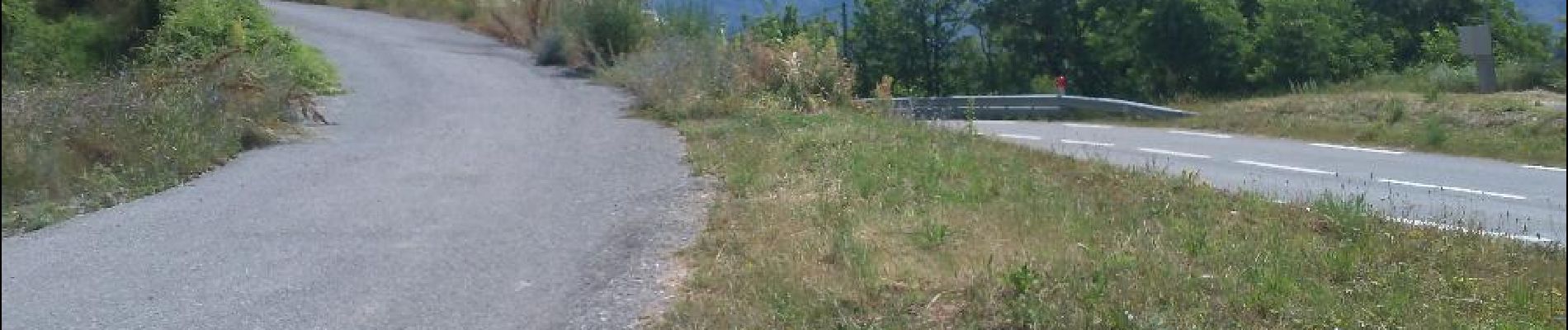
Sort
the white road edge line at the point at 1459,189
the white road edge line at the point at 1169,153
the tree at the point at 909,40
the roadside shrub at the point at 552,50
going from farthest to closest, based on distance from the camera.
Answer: the tree at the point at 909,40, the roadside shrub at the point at 552,50, the white road edge line at the point at 1169,153, the white road edge line at the point at 1459,189

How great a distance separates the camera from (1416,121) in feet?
73.9

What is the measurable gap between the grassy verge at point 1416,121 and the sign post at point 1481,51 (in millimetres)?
590

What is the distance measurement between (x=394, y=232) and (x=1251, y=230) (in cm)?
501

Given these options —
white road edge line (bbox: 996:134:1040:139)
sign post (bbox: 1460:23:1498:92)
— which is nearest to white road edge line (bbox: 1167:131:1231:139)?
white road edge line (bbox: 996:134:1040:139)

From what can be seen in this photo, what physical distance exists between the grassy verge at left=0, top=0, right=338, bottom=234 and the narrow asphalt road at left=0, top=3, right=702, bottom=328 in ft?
0.85

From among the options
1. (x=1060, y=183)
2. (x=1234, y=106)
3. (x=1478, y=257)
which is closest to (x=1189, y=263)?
(x=1478, y=257)

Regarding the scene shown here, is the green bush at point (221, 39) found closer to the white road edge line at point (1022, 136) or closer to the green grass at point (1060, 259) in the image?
the green grass at point (1060, 259)

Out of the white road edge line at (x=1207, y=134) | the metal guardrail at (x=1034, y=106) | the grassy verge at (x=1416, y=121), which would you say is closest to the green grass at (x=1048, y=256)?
the grassy verge at (x=1416, y=121)

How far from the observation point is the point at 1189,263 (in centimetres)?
770

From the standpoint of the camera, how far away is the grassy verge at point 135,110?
8617mm

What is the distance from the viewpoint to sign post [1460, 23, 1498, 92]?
906 inches

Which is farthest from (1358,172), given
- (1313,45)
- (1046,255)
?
(1313,45)

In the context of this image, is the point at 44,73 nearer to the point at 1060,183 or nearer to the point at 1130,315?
the point at 1060,183

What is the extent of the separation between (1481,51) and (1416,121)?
1.94 meters
